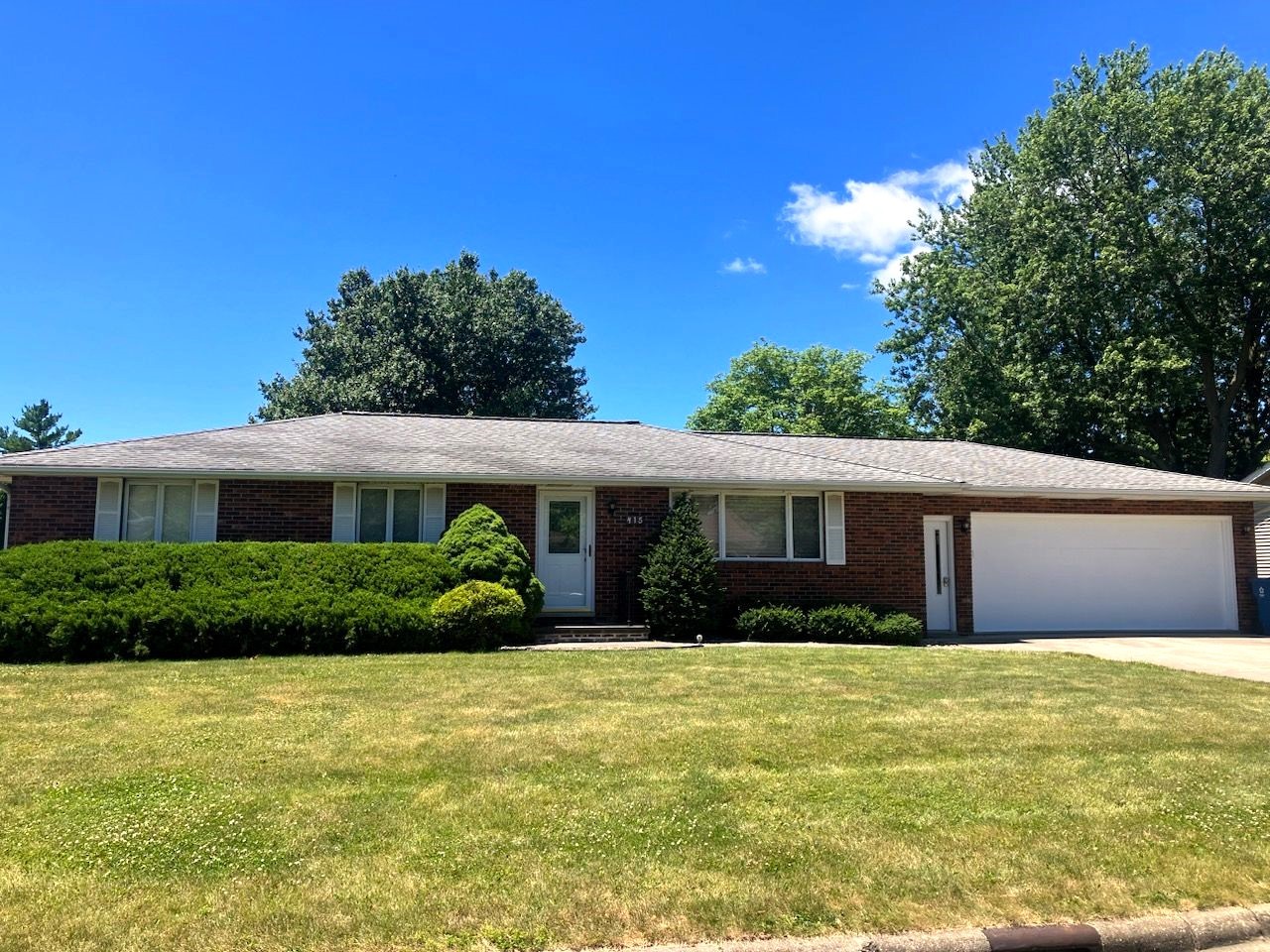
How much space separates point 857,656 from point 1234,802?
21.9ft

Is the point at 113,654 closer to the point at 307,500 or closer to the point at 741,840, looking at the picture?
the point at 307,500

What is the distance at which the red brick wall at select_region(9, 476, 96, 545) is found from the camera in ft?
44.7

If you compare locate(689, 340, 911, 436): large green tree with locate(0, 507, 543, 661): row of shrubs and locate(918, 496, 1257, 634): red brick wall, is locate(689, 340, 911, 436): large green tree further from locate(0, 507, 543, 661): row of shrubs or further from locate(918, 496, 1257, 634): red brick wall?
locate(0, 507, 543, 661): row of shrubs

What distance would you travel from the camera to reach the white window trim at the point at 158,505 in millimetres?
13945

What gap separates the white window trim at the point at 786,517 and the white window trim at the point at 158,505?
8.15 metres

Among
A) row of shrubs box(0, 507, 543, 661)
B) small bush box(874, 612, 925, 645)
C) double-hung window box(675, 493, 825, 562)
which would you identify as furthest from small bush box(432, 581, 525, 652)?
small bush box(874, 612, 925, 645)

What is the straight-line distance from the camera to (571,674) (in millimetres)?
9820

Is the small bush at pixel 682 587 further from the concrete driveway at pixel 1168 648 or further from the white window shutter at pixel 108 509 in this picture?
the white window shutter at pixel 108 509

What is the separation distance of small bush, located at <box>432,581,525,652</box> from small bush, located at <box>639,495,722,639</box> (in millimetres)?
2543

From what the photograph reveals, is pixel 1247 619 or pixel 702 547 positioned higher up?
pixel 702 547

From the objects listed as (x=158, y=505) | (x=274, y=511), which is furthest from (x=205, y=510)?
(x=274, y=511)

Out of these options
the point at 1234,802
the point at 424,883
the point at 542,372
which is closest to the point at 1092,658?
→ the point at 1234,802

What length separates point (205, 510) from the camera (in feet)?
46.6

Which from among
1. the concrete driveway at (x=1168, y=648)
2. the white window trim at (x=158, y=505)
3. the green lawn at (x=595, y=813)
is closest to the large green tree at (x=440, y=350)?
the white window trim at (x=158, y=505)
